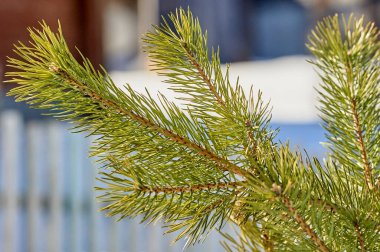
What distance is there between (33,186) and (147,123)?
2.38 metres

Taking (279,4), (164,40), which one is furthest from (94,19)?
(164,40)

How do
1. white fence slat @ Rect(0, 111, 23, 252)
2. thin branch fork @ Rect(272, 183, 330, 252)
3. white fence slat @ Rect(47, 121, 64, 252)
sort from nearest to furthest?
thin branch fork @ Rect(272, 183, 330, 252)
white fence slat @ Rect(0, 111, 23, 252)
white fence slat @ Rect(47, 121, 64, 252)

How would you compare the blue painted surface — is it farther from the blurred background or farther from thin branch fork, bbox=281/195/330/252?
thin branch fork, bbox=281/195/330/252

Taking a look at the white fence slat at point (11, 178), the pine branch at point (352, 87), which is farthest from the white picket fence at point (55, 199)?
the pine branch at point (352, 87)

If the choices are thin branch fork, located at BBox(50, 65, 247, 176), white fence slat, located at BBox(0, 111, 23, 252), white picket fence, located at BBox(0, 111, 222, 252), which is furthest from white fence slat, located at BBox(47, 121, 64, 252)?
thin branch fork, located at BBox(50, 65, 247, 176)

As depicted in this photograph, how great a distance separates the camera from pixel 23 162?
8.88 feet

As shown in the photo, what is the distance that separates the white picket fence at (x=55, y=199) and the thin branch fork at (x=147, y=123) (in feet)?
7.40

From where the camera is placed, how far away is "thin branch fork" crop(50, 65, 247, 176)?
1.28ft

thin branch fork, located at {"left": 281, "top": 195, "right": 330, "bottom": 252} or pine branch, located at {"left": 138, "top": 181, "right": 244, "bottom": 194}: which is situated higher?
pine branch, located at {"left": 138, "top": 181, "right": 244, "bottom": 194}

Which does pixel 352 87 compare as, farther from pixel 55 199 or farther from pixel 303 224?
pixel 55 199

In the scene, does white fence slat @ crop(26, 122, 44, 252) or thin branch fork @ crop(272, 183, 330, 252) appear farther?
white fence slat @ crop(26, 122, 44, 252)

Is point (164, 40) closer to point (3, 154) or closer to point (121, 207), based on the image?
point (121, 207)

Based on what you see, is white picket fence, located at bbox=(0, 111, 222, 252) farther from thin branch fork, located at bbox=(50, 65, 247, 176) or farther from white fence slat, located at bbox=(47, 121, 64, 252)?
thin branch fork, located at bbox=(50, 65, 247, 176)

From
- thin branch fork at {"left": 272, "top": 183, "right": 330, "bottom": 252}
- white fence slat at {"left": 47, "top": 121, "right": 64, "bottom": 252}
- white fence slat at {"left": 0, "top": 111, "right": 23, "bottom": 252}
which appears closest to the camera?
thin branch fork at {"left": 272, "top": 183, "right": 330, "bottom": 252}
